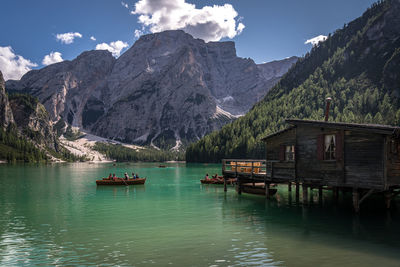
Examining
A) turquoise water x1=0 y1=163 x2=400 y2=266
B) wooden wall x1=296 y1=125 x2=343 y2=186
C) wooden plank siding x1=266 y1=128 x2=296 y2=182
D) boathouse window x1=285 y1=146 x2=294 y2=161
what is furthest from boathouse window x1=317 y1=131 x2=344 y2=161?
boathouse window x1=285 y1=146 x2=294 y2=161

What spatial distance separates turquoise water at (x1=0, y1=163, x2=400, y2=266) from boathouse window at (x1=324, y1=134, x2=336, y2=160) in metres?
Answer: 5.66

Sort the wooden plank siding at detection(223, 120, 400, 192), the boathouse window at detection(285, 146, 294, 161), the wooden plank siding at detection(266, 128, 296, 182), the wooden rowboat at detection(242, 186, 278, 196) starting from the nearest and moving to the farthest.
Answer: the wooden plank siding at detection(223, 120, 400, 192) → the wooden plank siding at detection(266, 128, 296, 182) → the boathouse window at detection(285, 146, 294, 161) → the wooden rowboat at detection(242, 186, 278, 196)

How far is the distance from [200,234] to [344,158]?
14890mm

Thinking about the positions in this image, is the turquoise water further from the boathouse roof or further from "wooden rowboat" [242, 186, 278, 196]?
the boathouse roof

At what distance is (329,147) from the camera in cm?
3241

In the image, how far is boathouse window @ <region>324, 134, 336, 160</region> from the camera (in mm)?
31837

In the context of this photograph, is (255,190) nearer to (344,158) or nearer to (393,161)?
(344,158)

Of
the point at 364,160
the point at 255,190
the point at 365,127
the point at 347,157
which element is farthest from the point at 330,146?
the point at 255,190

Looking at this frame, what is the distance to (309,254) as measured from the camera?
19859 mm

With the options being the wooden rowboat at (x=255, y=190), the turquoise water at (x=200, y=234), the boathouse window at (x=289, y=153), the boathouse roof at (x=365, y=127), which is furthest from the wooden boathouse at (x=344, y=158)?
the wooden rowboat at (x=255, y=190)

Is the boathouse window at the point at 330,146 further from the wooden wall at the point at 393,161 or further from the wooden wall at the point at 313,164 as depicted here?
the wooden wall at the point at 393,161

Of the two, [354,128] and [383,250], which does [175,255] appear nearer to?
[383,250]

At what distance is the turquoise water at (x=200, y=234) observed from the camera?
63.1 ft

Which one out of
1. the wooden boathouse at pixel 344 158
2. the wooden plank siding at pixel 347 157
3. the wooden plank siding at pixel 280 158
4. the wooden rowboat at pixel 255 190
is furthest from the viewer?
the wooden rowboat at pixel 255 190
